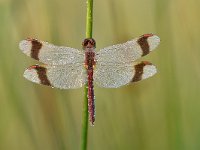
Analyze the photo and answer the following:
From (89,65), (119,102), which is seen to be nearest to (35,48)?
(89,65)

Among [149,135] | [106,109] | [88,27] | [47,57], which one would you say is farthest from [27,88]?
[88,27]

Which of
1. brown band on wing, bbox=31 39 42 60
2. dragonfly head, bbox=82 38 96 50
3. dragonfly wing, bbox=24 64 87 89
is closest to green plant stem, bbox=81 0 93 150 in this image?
dragonfly head, bbox=82 38 96 50

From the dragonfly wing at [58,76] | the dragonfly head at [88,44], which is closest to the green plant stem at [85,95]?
the dragonfly head at [88,44]

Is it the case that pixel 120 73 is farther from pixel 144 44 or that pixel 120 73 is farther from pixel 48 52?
pixel 48 52

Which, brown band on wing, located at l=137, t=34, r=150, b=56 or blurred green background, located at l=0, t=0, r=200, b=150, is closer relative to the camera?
brown band on wing, located at l=137, t=34, r=150, b=56

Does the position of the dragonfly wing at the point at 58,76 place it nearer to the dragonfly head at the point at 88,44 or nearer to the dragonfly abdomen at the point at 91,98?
the dragonfly abdomen at the point at 91,98

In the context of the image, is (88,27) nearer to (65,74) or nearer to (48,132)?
(65,74)

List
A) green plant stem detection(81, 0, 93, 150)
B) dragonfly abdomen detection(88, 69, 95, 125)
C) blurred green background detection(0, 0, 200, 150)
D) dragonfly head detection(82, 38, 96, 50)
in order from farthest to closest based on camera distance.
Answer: blurred green background detection(0, 0, 200, 150)
dragonfly abdomen detection(88, 69, 95, 125)
dragonfly head detection(82, 38, 96, 50)
green plant stem detection(81, 0, 93, 150)

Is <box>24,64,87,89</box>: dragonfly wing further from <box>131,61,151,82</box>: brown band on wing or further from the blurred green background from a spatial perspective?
the blurred green background
